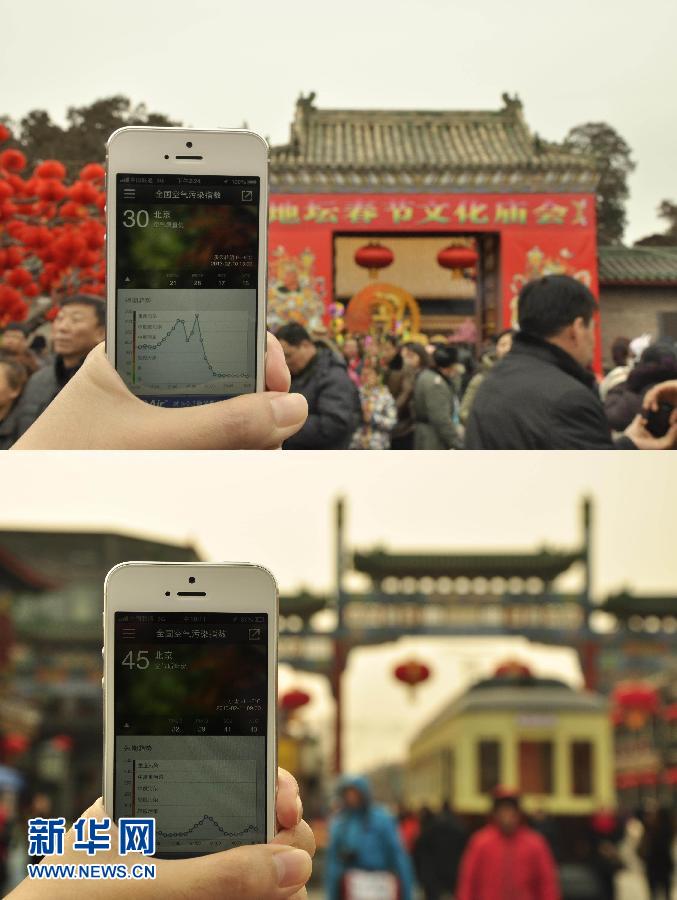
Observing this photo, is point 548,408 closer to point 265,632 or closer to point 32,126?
point 265,632

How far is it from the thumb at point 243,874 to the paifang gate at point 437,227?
5212 millimetres

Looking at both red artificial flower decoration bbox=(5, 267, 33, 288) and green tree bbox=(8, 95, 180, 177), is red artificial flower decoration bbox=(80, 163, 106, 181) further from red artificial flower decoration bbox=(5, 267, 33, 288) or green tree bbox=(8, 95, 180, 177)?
green tree bbox=(8, 95, 180, 177)

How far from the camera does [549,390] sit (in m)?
0.95

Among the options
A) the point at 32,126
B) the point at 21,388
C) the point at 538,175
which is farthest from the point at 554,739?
the point at 538,175

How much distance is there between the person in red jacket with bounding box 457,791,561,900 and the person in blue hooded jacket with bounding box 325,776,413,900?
28mm

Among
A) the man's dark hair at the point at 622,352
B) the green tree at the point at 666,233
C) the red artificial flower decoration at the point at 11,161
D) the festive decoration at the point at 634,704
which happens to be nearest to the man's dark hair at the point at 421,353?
the man's dark hair at the point at 622,352

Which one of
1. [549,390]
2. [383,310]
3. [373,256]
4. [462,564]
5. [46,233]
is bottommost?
[462,564]

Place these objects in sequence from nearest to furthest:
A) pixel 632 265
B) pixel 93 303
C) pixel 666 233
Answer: pixel 93 303 < pixel 666 233 < pixel 632 265

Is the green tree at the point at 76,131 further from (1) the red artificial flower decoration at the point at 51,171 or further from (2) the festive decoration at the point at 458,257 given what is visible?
(2) the festive decoration at the point at 458,257

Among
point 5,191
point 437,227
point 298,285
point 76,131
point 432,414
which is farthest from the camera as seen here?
point 437,227

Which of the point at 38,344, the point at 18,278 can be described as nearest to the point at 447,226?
the point at 18,278

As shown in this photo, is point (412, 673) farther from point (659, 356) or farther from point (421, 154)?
point (421, 154)

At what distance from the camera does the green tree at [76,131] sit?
4.52 m

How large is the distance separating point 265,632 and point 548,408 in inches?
17.1
